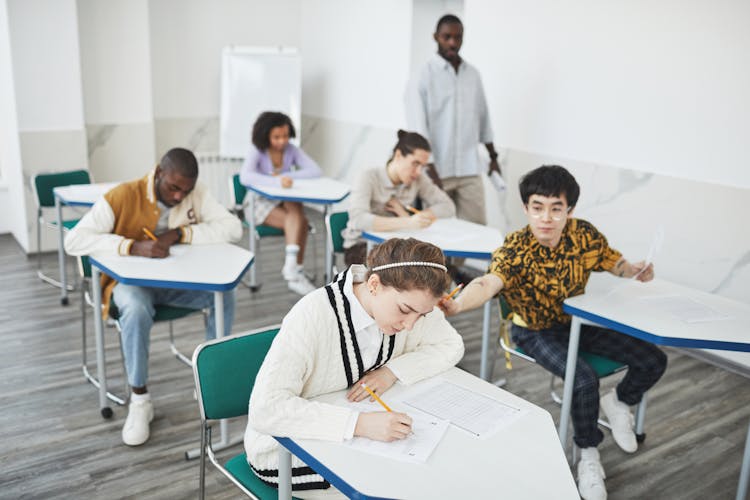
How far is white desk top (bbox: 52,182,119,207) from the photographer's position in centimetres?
430

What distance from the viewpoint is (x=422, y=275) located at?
1835 mm

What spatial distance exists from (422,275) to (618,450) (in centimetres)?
189

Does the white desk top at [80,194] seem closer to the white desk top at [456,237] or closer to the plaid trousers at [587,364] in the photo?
the white desk top at [456,237]

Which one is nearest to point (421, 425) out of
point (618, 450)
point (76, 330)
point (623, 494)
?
point (623, 494)

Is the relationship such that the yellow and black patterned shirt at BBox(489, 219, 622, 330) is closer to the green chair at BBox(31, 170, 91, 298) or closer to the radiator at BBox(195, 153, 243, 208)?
the green chair at BBox(31, 170, 91, 298)

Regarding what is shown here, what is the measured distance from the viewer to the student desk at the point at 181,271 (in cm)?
288

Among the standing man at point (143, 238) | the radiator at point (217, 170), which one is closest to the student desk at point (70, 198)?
the standing man at point (143, 238)

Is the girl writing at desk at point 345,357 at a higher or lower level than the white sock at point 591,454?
higher

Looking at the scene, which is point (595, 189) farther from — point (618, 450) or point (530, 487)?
point (530, 487)

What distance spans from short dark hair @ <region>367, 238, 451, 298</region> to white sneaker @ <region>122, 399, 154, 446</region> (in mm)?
1767

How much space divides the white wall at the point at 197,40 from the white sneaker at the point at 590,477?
17.8 ft

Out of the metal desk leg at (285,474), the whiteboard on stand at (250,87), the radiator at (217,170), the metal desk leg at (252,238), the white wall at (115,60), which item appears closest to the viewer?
the metal desk leg at (285,474)

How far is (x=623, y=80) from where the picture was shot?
178 inches

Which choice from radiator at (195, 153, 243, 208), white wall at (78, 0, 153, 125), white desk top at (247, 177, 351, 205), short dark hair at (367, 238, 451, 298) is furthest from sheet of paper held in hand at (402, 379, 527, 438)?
radiator at (195, 153, 243, 208)
